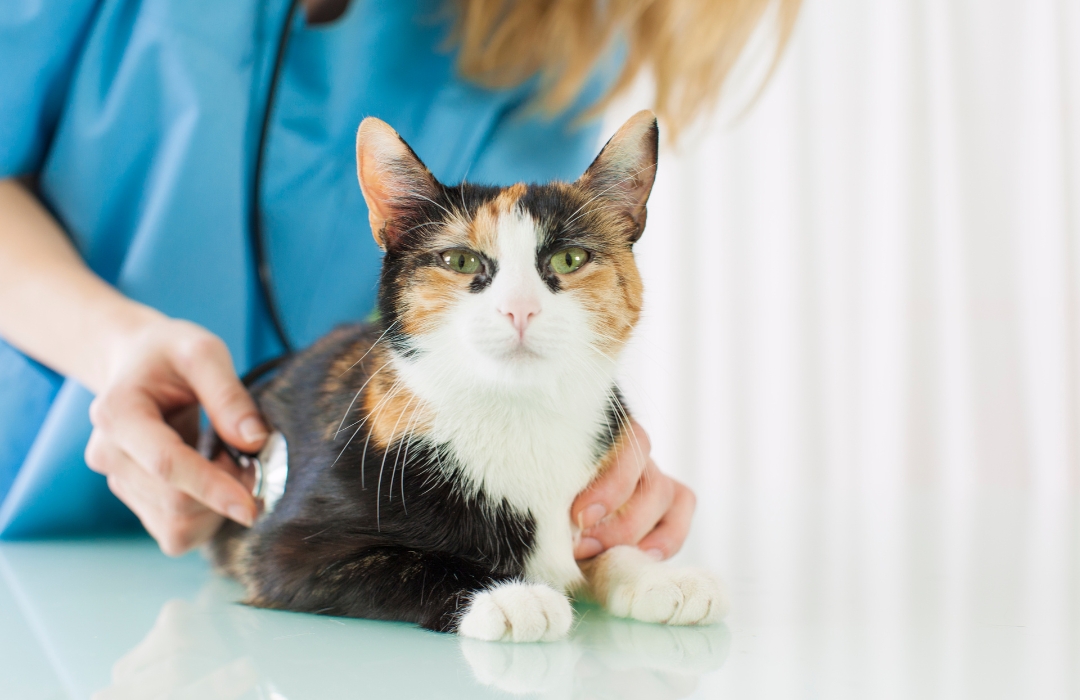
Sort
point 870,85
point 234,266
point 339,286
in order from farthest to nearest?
1. point 870,85
2. point 339,286
3. point 234,266

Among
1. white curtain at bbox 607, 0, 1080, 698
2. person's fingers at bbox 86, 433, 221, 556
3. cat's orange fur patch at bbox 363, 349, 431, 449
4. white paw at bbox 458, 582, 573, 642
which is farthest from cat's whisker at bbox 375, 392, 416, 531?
white curtain at bbox 607, 0, 1080, 698

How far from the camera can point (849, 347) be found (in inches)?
95.9

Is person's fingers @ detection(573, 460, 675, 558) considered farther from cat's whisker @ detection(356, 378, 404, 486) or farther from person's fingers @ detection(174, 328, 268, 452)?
person's fingers @ detection(174, 328, 268, 452)

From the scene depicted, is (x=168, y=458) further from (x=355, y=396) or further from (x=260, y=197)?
(x=260, y=197)

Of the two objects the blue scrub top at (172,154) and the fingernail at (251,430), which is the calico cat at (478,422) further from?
the blue scrub top at (172,154)

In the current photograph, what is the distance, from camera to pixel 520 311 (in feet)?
1.98

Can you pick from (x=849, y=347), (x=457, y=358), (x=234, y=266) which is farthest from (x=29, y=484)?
(x=849, y=347)

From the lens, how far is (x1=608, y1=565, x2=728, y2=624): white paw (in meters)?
0.69

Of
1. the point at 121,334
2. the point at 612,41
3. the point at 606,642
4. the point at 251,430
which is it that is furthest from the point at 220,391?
the point at 612,41

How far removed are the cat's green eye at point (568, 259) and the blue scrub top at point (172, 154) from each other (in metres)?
0.46

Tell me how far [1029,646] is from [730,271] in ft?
6.10

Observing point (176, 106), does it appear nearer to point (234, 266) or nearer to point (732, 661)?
point (234, 266)

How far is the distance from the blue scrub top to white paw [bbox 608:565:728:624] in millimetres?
534

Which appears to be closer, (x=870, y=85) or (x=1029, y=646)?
(x=1029, y=646)
